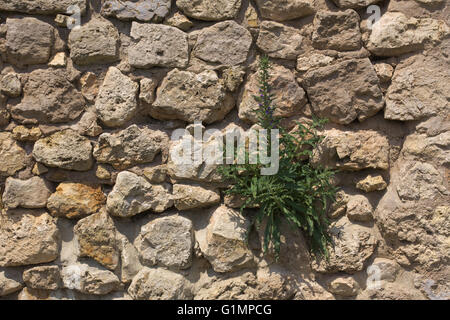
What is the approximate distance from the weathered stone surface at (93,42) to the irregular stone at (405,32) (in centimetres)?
153

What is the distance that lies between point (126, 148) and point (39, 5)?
3.19 feet

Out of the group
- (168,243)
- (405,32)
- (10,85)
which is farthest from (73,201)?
(405,32)

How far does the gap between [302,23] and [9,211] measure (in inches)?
80.8

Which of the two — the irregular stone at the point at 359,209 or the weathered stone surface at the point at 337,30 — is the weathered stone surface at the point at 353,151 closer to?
the irregular stone at the point at 359,209

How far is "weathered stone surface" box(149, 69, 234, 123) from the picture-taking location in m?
2.21

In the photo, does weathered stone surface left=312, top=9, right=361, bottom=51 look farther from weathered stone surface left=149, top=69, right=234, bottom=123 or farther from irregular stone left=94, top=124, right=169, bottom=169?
irregular stone left=94, top=124, right=169, bottom=169

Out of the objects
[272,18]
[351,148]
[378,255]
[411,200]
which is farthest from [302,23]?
[378,255]

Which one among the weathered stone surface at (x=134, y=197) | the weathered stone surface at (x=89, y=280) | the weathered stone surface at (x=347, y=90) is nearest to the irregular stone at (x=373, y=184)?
the weathered stone surface at (x=347, y=90)

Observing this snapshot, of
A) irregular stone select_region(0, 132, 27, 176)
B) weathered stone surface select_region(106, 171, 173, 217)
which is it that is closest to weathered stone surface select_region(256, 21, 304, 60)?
weathered stone surface select_region(106, 171, 173, 217)

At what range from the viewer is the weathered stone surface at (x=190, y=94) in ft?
7.27

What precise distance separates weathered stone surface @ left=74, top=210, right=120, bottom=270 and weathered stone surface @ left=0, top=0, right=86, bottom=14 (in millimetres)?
1251

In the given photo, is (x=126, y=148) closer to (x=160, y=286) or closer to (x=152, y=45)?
(x=152, y=45)

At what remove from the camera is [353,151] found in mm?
2184

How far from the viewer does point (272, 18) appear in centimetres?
226
